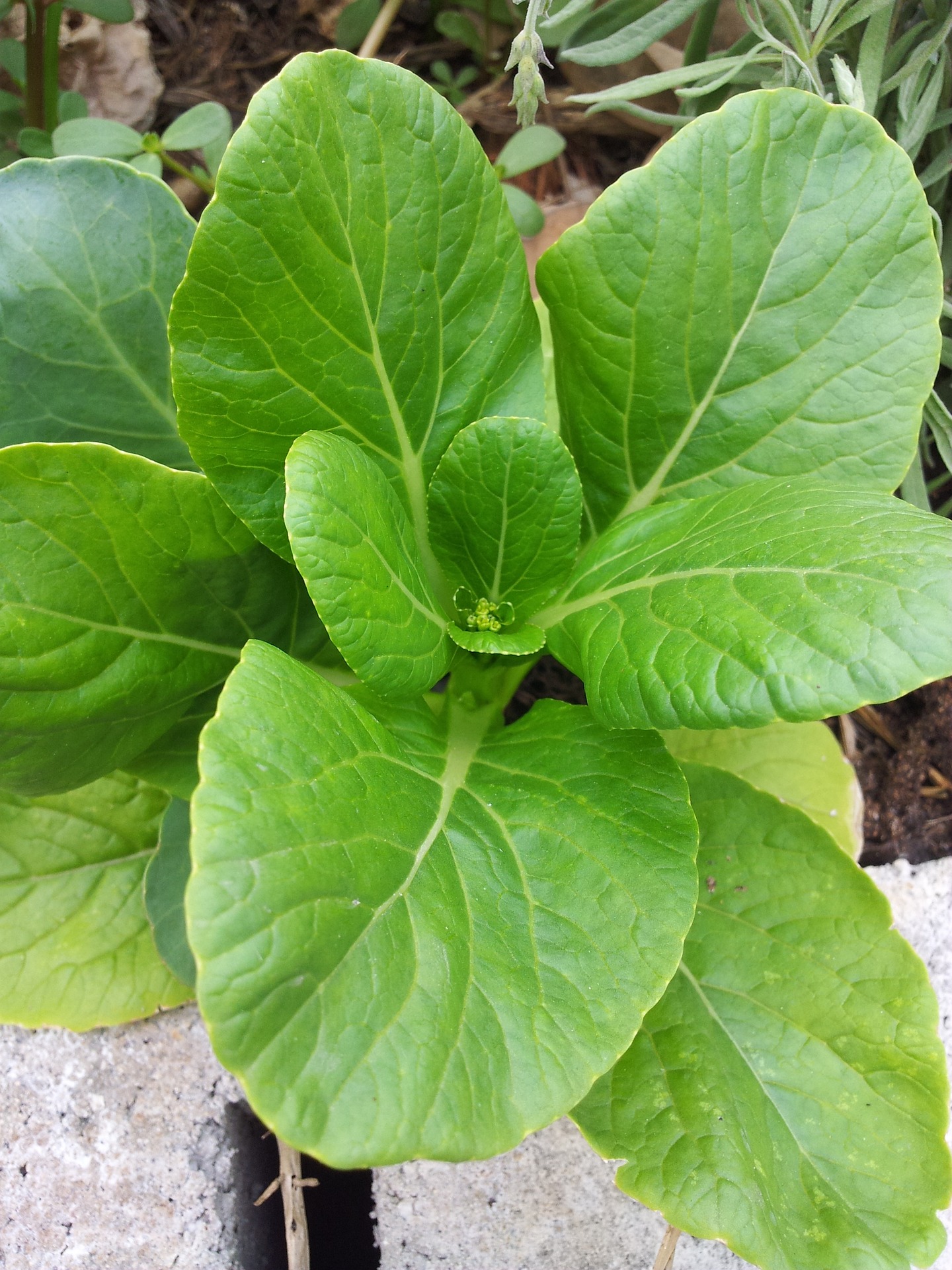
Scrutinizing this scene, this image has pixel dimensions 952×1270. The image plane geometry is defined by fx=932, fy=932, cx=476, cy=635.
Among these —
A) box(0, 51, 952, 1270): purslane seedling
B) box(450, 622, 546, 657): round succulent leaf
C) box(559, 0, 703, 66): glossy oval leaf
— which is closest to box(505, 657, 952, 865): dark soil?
box(0, 51, 952, 1270): purslane seedling

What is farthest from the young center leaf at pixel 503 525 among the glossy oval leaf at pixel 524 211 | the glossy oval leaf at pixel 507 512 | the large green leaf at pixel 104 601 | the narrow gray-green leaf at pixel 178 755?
the glossy oval leaf at pixel 524 211

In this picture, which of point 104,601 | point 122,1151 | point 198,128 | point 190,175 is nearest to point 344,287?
point 104,601

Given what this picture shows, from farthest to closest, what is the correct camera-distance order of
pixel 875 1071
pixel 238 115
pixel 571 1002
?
pixel 238 115, pixel 875 1071, pixel 571 1002

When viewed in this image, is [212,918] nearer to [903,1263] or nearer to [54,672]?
[54,672]

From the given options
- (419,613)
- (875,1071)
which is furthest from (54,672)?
(875,1071)

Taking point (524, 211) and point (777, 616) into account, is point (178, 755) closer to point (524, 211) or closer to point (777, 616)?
point (777, 616)

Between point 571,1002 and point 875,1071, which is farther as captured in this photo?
point 875,1071

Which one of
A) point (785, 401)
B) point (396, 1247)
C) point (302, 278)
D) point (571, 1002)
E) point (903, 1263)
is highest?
point (302, 278)

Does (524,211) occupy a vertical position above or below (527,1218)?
above
